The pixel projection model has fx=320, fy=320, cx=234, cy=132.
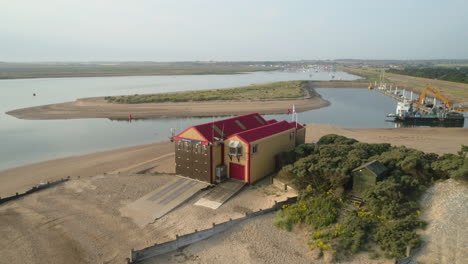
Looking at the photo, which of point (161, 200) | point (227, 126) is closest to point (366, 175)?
point (227, 126)

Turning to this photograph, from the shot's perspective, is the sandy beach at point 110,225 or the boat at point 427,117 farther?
the boat at point 427,117

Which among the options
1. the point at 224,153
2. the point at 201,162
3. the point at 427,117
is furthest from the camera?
the point at 427,117

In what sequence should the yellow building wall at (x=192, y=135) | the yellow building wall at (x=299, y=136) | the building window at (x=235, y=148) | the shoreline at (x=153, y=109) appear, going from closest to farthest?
the building window at (x=235, y=148), the yellow building wall at (x=192, y=135), the yellow building wall at (x=299, y=136), the shoreline at (x=153, y=109)

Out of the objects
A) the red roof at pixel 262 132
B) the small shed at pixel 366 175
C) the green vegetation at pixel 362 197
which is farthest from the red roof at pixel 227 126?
the small shed at pixel 366 175

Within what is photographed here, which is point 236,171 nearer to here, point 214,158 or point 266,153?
point 214,158

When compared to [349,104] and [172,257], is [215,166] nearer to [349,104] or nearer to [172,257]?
[172,257]

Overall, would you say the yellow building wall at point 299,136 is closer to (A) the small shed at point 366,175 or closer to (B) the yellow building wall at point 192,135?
(A) the small shed at point 366,175
